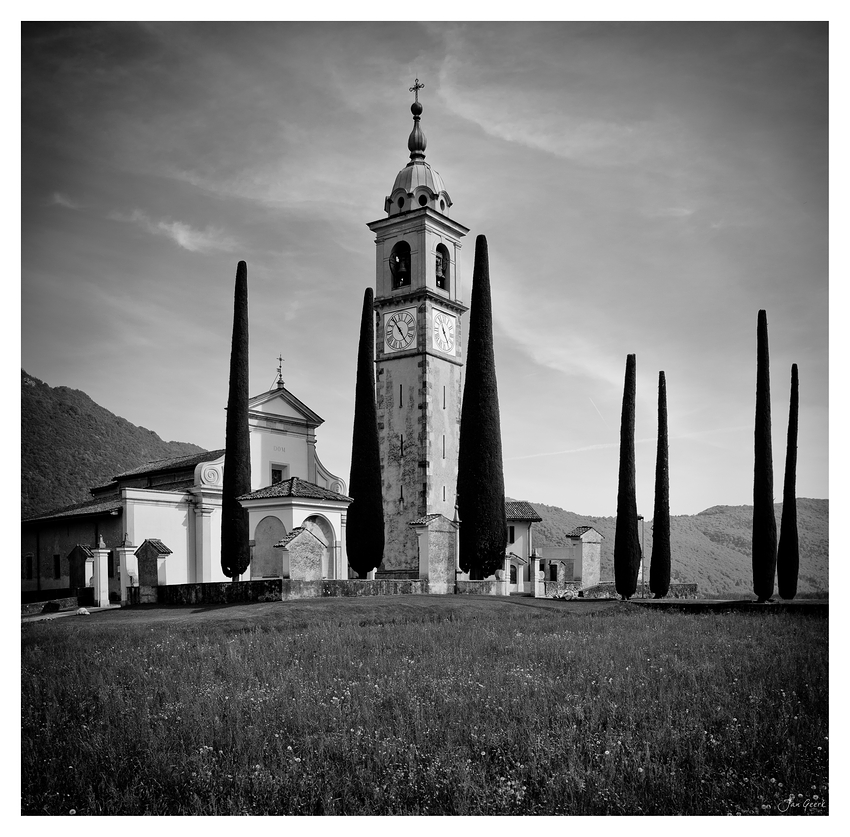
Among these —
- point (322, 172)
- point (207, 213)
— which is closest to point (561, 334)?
point (322, 172)

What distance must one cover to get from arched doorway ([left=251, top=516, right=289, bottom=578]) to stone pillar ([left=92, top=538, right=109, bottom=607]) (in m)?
3.61

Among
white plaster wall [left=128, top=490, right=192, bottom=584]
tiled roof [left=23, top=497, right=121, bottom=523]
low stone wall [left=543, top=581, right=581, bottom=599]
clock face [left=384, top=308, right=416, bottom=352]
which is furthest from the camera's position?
low stone wall [left=543, top=581, right=581, bottom=599]

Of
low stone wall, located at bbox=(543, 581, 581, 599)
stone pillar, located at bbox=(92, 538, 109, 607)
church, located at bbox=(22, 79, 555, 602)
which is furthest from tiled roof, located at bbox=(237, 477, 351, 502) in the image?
low stone wall, located at bbox=(543, 581, 581, 599)

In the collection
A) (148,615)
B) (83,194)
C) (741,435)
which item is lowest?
(148,615)

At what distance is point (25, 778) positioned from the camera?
18.8ft

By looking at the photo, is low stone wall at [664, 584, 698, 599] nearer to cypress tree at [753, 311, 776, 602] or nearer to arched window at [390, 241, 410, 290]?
cypress tree at [753, 311, 776, 602]

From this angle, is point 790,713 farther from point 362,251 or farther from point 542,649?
point 362,251

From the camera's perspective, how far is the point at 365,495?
20.3 meters

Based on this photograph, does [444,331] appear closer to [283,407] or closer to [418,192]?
[418,192]

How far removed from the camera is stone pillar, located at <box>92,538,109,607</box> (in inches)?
648

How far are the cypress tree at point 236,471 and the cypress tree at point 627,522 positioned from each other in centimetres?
985

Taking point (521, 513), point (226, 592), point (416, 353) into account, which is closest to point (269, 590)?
point (226, 592)

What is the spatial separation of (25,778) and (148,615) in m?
6.51

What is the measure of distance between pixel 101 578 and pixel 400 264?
13.1m
